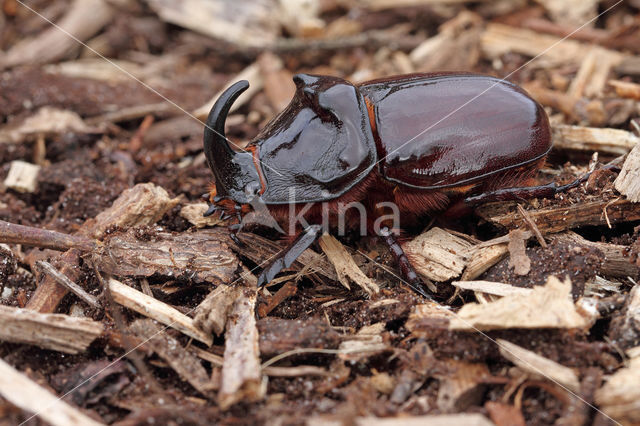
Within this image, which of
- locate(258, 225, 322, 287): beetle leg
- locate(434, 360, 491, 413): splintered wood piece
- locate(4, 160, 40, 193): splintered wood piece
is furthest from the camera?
locate(4, 160, 40, 193): splintered wood piece

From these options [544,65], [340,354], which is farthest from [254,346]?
[544,65]

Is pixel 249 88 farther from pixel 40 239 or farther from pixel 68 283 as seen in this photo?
pixel 68 283

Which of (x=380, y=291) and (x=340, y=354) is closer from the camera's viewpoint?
(x=340, y=354)

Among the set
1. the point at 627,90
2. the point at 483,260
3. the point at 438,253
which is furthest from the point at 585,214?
the point at 627,90

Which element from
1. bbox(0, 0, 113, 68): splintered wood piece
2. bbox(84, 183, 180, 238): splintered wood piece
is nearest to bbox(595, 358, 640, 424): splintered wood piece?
bbox(84, 183, 180, 238): splintered wood piece

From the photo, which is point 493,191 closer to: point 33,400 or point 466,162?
point 466,162

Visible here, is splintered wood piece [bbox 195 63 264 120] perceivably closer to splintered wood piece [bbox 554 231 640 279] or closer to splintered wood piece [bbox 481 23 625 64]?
splintered wood piece [bbox 481 23 625 64]

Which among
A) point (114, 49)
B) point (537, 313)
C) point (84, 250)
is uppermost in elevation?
point (114, 49)

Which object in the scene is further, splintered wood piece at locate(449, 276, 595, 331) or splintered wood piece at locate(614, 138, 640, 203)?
splintered wood piece at locate(614, 138, 640, 203)
